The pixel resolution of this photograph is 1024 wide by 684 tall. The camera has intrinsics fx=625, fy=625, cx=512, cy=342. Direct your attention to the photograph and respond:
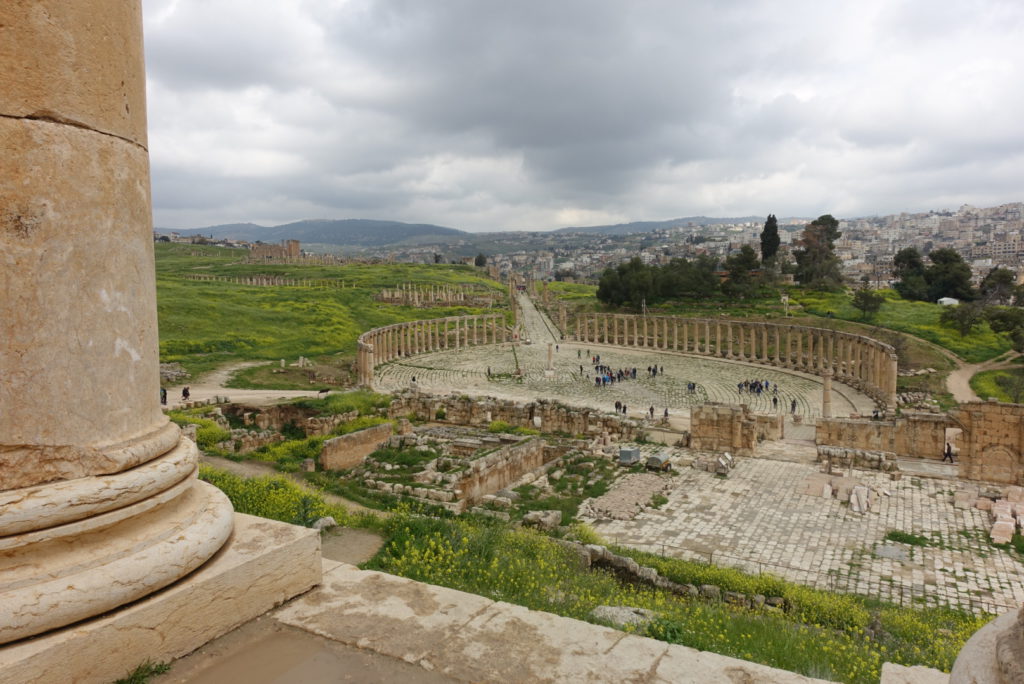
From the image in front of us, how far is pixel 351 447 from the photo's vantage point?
2042cm

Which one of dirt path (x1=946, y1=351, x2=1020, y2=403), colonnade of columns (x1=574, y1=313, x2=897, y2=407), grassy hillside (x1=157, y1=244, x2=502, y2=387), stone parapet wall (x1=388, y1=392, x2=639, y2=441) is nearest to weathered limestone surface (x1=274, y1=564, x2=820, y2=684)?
stone parapet wall (x1=388, y1=392, x2=639, y2=441)

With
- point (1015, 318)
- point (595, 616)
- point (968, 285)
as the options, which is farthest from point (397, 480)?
point (968, 285)

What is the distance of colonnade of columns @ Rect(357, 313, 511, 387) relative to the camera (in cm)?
4350

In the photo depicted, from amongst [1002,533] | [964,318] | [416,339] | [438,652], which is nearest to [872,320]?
[964,318]

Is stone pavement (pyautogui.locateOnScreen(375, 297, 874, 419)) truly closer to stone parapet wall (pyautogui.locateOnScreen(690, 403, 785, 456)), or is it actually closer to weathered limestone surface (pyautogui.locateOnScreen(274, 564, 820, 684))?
stone parapet wall (pyautogui.locateOnScreen(690, 403, 785, 456))

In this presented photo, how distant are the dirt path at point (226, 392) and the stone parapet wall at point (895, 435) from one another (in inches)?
933

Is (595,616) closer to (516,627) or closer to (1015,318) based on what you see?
(516,627)

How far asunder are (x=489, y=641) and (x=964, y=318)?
57.5 m

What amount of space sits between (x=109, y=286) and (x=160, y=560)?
66.7 inches

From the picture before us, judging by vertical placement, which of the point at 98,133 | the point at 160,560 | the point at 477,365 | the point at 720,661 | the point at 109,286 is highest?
the point at 98,133

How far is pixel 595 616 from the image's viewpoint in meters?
5.81

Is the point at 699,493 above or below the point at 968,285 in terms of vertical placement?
below

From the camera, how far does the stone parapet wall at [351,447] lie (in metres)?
19.5

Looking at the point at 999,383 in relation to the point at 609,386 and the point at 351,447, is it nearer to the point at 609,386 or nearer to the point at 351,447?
the point at 609,386
